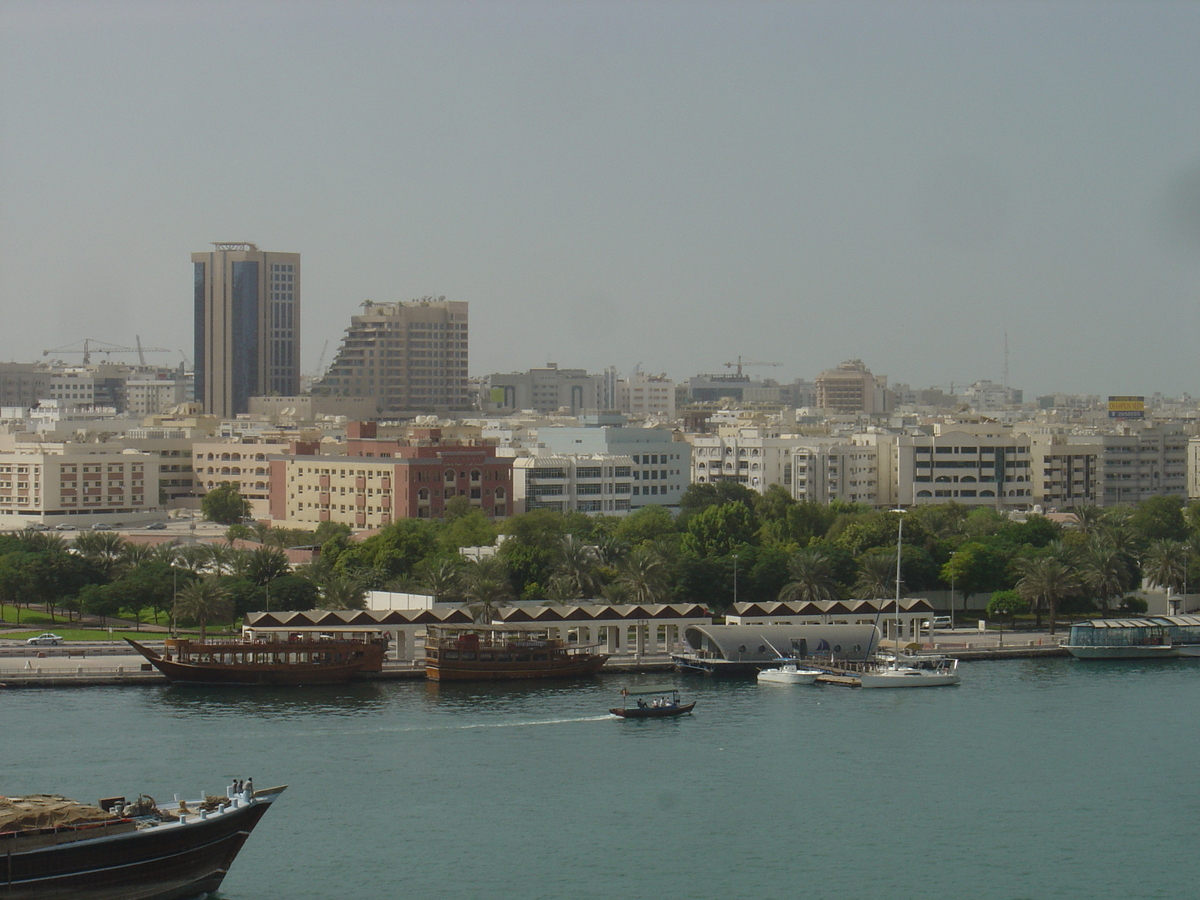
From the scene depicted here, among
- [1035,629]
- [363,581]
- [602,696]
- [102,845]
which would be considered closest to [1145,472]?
[1035,629]

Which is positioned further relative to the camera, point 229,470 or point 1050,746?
point 229,470

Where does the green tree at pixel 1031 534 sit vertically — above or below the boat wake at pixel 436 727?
above

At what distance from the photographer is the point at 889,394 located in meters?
176

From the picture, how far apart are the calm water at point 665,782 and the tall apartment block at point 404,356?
95698 millimetres

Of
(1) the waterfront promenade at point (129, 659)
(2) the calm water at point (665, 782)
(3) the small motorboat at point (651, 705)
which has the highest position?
(1) the waterfront promenade at point (129, 659)

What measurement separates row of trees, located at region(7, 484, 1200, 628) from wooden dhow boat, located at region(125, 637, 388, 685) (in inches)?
120

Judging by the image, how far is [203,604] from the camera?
37.6 m

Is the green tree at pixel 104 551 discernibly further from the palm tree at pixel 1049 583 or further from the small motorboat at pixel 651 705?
the palm tree at pixel 1049 583

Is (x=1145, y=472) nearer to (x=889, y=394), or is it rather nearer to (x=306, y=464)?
(x=306, y=464)

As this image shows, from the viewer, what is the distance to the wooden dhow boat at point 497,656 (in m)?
35.2

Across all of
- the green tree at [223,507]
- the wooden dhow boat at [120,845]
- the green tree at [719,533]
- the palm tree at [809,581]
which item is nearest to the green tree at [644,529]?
the green tree at [719,533]

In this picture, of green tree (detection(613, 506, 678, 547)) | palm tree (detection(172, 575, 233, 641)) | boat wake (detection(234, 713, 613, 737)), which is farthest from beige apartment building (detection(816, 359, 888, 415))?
boat wake (detection(234, 713, 613, 737))

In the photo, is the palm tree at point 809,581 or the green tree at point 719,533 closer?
the palm tree at point 809,581

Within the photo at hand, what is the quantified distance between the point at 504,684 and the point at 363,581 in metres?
7.96
